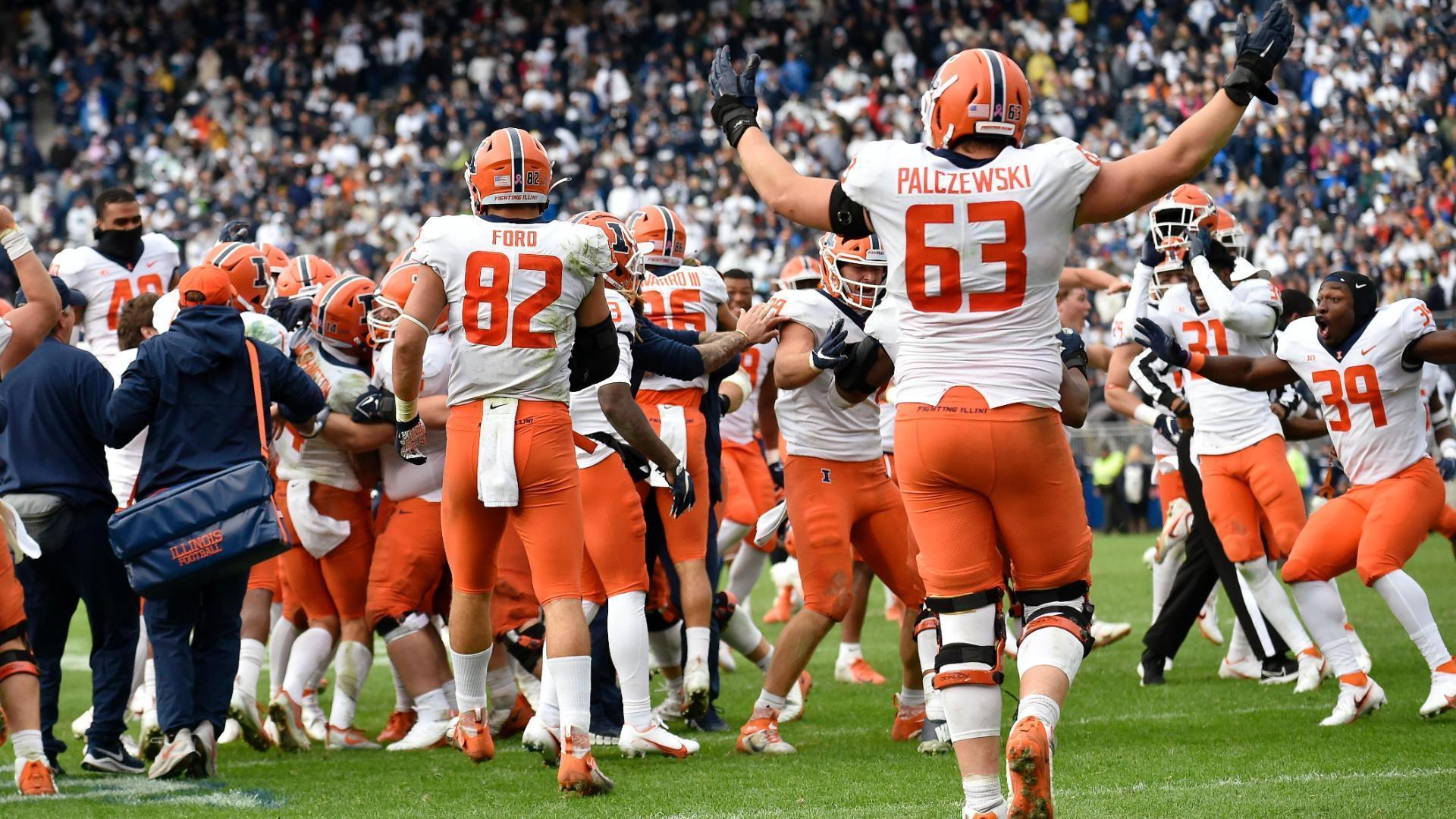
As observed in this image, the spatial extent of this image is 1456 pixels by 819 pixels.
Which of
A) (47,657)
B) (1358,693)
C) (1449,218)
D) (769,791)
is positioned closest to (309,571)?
(47,657)

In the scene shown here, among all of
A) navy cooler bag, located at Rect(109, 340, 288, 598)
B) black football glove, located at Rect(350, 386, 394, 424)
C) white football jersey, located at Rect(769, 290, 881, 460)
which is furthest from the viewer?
black football glove, located at Rect(350, 386, 394, 424)

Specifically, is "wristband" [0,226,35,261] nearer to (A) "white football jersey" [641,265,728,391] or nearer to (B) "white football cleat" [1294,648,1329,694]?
(A) "white football jersey" [641,265,728,391]

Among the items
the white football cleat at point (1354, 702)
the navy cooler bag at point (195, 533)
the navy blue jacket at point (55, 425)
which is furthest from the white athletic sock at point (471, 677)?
the white football cleat at point (1354, 702)

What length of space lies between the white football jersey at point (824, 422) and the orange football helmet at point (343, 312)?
190 cm

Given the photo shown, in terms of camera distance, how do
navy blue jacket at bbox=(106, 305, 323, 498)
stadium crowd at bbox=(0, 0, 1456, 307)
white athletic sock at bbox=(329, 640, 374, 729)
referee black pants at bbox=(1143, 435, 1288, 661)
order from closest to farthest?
1. navy blue jacket at bbox=(106, 305, 323, 498)
2. white athletic sock at bbox=(329, 640, 374, 729)
3. referee black pants at bbox=(1143, 435, 1288, 661)
4. stadium crowd at bbox=(0, 0, 1456, 307)

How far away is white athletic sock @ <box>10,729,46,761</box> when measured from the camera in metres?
6.13

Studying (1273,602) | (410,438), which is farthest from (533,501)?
(1273,602)

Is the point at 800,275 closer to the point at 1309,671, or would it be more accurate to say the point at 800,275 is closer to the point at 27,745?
the point at 1309,671

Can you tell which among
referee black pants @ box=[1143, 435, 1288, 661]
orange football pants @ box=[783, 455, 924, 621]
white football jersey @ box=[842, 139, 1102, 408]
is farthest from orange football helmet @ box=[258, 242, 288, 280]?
referee black pants @ box=[1143, 435, 1288, 661]

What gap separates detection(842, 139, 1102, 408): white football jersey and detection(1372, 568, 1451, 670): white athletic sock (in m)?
3.32

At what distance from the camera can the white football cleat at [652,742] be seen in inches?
261

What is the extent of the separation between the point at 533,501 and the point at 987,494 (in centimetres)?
184

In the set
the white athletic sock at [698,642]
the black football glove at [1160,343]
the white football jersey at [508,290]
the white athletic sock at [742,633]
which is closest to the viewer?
the white football jersey at [508,290]

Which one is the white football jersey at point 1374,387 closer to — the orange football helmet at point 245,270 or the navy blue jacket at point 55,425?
the orange football helmet at point 245,270
